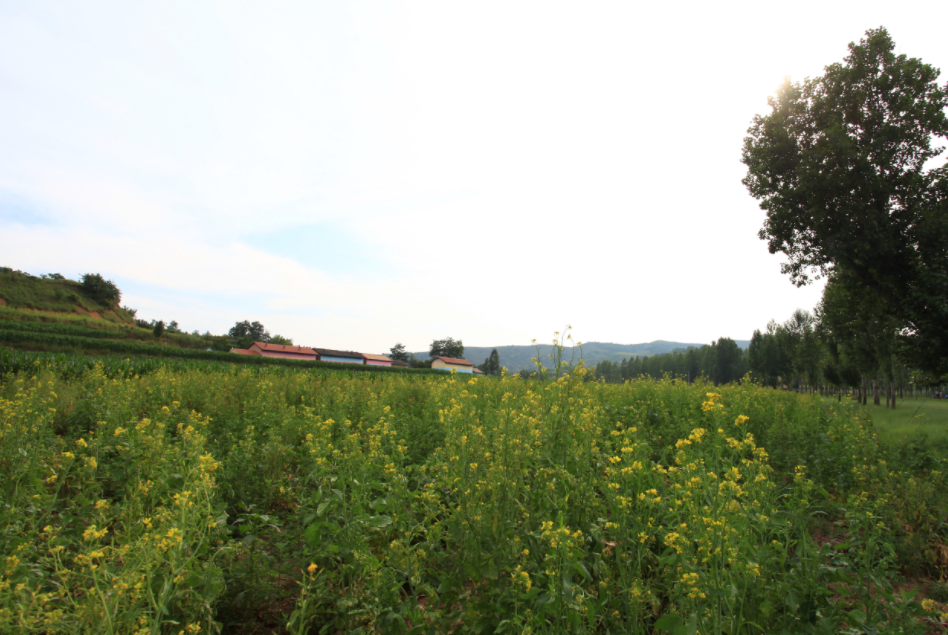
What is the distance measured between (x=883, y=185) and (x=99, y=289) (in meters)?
104

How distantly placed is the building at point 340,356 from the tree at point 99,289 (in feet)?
130

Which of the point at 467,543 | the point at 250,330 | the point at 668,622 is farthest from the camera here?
the point at 250,330

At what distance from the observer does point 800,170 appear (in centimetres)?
1463

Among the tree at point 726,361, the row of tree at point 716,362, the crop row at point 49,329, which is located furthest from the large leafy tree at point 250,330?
the tree at point 726,361

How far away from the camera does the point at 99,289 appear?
74.7m

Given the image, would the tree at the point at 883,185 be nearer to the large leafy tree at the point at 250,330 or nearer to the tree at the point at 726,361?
the tree at the point at 726,361

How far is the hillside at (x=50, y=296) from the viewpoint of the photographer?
5947cm

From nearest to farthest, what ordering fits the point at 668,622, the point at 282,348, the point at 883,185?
the point at 668,622 < the point at 883,185 < the point at 282,348

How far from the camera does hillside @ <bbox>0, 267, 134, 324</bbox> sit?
195 ft

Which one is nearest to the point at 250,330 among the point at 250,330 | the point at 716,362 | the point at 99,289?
the point at 250,330

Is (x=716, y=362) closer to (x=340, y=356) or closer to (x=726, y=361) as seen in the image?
(x=726, y=361)

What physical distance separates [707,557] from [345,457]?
2.54 metres

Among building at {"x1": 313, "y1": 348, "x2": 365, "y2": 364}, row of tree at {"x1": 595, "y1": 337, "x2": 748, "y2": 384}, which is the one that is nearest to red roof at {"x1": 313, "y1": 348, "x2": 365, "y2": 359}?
building at {"x1": 313, "y1": 348, "x2": 365, "y2": 364}

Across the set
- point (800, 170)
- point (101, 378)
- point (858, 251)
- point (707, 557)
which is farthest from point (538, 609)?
point (800, 170)
